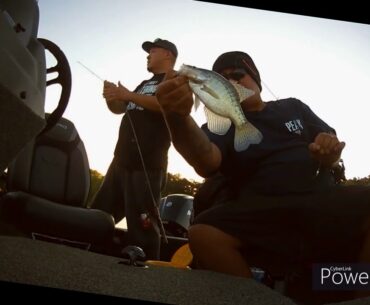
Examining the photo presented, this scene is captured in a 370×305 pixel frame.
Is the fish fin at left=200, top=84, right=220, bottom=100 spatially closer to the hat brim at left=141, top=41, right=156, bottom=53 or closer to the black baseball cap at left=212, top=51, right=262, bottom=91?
the black baseball cap at left=212, top=51, right=262, bottom=91

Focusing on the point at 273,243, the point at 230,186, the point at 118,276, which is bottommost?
the point at 118,276

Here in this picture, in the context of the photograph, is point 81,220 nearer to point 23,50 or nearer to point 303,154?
point 303,154

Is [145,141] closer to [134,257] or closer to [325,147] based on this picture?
[134,257]

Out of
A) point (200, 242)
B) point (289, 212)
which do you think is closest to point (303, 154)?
point (289, 212)

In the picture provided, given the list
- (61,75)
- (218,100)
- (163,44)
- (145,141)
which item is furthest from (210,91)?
(163,44)

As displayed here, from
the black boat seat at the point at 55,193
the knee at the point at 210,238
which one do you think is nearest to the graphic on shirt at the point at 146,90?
the black boat seat at the point at 55,193

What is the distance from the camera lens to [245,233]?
1.09m

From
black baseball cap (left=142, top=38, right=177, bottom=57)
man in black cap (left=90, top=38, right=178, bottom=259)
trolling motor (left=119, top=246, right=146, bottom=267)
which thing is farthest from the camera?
black baseball cap (left=142, top=38, right=177, bottom=57)

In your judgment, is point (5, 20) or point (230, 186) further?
point (230, 186)

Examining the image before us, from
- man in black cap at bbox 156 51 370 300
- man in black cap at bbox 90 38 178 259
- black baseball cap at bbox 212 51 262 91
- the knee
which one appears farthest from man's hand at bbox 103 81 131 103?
the knee

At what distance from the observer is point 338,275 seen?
1029 millimetres

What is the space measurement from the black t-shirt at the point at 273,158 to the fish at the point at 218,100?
19 cm

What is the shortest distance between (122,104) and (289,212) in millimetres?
1079

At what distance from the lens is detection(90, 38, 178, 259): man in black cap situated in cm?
170
